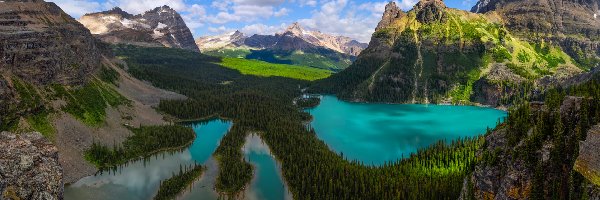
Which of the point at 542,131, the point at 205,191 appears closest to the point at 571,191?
the point at 542,131

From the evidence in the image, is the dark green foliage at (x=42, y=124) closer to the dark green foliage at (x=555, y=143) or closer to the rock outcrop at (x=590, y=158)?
the dark green foliage at (x=555, y=143)

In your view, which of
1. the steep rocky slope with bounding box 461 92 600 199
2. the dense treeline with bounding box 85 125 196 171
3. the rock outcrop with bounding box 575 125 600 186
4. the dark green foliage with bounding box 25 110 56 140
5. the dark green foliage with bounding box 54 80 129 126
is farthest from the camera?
the dark green foliage with bounding box 54 80 129 126

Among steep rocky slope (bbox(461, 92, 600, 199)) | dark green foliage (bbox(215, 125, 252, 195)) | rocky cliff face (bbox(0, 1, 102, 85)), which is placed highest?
rocky cliff face (bbox(0, 1, 102, 85))

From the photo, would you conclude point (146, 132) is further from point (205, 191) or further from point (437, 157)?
point (437, 157)

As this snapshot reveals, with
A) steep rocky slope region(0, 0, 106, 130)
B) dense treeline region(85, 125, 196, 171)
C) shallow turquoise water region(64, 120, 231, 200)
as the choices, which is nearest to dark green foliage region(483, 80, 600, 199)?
shallow turquoise water region(64, 120, 231, 200)

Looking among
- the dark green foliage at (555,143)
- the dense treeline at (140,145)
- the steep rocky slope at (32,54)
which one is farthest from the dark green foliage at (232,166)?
the dark green foliage at (555,143)

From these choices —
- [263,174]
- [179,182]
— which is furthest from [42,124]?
[263,174]

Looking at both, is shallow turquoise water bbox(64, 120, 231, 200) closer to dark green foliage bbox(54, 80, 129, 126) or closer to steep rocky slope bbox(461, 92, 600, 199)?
dark green foliage bbox(54, 80, 129, 126)
